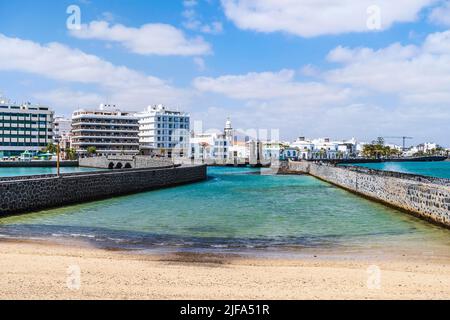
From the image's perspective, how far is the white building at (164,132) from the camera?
171 metres

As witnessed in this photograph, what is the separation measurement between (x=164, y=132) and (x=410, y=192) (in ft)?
493

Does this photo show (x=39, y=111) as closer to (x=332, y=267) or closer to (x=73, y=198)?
(x=73, y=198)

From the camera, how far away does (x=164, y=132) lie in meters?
173

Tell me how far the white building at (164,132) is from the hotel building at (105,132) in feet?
43.8

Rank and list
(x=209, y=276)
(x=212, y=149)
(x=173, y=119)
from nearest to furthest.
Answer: (x=209, y=276) < (x=173, y=119) < (x=212, y=149)

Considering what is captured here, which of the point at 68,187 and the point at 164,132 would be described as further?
the point at 164,132

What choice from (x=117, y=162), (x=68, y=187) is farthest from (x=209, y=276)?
(x=117, y=162)

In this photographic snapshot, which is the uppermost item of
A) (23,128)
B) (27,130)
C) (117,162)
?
(23,128)

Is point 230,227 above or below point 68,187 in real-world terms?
below

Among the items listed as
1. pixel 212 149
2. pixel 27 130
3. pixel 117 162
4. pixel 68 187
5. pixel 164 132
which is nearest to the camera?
pixel 68 187

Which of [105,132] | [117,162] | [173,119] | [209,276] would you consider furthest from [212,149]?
[209,276]

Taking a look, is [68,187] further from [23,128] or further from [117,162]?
[23,128]
